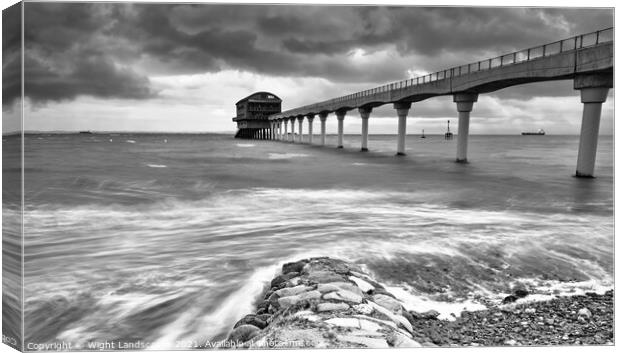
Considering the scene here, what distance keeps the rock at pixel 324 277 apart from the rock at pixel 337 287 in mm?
227

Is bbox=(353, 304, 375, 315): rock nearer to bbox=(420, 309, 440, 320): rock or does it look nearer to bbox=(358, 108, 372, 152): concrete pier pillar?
bbox=(420, 309, 440, 320): rock

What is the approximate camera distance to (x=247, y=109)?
188ft

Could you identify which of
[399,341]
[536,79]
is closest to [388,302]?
[399,341]

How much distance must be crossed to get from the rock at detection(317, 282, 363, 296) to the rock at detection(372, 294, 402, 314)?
216 millimetres

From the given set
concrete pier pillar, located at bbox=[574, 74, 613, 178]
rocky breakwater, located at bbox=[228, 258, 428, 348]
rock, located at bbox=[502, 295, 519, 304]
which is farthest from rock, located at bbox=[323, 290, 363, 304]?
concrete pier pillar, located at bbox=[574, 74, 613, 178]

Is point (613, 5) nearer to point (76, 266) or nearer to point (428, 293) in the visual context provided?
point (428, 293)

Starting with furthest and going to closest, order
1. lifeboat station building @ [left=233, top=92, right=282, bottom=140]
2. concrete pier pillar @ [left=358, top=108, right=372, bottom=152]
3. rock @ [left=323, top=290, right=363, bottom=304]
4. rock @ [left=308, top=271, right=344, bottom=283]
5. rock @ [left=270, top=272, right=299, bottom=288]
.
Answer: lifeboat station building @ [left=233, top=92, right=282, bottom=140] → concrete pier pillar @ [left=358, top=108, right=372, bottom=152] → rock @ [left=270, top=272, right=299, bottom=288] → rock @ [left=308, top=271, right=344, bottom=283] → rock @ [left=323, top=290, right=363, bottom=304]

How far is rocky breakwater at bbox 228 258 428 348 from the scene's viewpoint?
3.62 meters

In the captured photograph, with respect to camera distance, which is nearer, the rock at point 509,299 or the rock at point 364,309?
the rock at point 364,309

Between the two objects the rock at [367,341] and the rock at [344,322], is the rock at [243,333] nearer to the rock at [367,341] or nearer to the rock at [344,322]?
the rock at [344,322]

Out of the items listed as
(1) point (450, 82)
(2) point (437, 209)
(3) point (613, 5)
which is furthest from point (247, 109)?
(3) point (613, 5)

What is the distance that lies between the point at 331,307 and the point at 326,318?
0.44 feet

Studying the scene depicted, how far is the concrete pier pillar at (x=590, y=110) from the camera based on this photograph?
476 inches

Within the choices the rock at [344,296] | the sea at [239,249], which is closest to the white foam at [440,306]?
the sea at [239,249]
